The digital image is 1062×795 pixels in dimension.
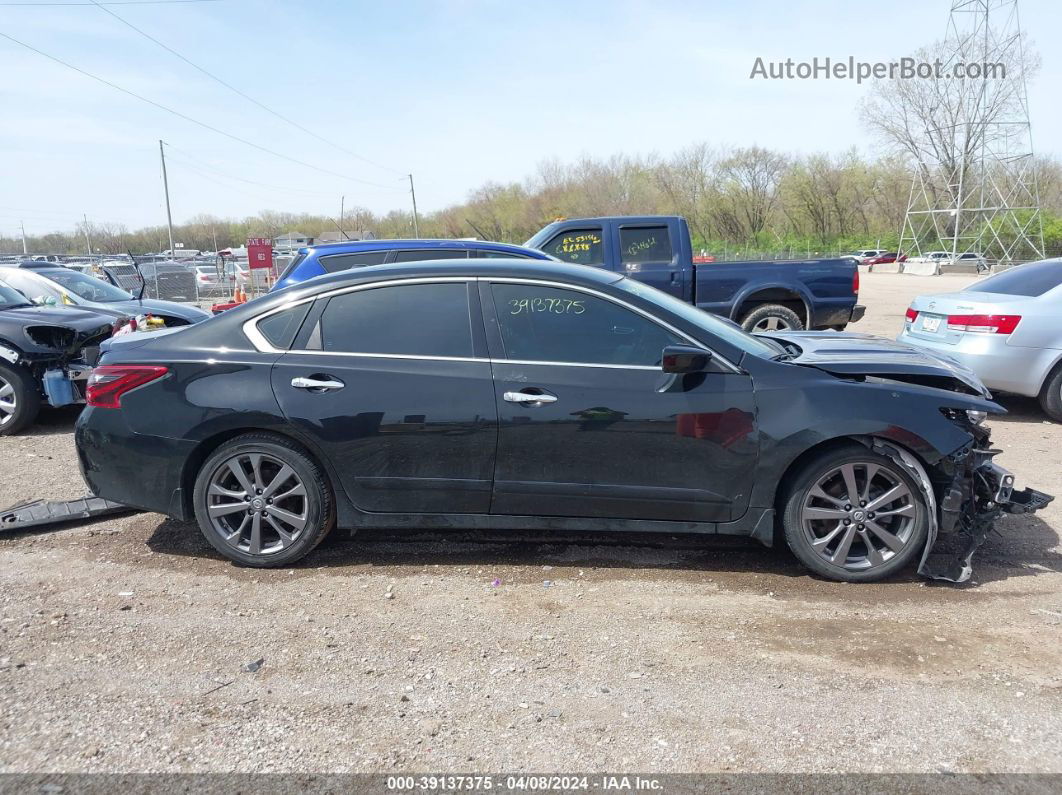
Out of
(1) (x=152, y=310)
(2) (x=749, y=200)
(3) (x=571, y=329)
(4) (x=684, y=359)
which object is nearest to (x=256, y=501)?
(3) (x=571, y=329)

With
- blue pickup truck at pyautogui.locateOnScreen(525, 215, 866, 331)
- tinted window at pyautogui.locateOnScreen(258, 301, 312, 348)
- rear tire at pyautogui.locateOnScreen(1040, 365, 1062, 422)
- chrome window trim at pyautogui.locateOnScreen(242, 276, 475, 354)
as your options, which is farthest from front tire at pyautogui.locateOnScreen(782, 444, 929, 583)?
blue pickup truck at pyautogui.locateOnScreen(525, 215, 866, 331)

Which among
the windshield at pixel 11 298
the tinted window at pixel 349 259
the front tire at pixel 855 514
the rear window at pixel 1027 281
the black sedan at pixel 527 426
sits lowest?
the front tire at pixel 855 514

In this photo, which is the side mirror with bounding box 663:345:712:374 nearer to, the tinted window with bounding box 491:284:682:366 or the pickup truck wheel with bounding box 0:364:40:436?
the tinted window with bounding box 491:284:682:366

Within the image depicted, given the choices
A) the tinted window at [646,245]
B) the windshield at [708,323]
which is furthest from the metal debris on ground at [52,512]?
the tinted window at [646,245]

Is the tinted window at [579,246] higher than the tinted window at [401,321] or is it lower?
higher

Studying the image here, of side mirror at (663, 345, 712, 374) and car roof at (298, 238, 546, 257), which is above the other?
car roof at (298, 238, 546, 257)

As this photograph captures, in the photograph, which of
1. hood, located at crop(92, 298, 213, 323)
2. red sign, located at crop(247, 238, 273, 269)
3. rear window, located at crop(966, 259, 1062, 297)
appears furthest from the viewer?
red sign, located at crop(247, 238, 273, 269)

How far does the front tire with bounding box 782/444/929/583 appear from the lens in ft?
12.8

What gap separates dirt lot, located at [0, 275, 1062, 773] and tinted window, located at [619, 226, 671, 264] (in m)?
6.15

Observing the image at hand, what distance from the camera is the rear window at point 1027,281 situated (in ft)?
24.8

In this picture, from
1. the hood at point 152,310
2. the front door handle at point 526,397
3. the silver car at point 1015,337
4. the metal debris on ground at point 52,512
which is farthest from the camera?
the hood at point 152,310

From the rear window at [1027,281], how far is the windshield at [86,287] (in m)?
10.7

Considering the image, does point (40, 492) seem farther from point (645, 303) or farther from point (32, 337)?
point (645, 303)

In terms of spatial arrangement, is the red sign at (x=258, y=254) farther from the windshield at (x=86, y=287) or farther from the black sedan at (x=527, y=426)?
the black sedan at (x=527, y=426)
